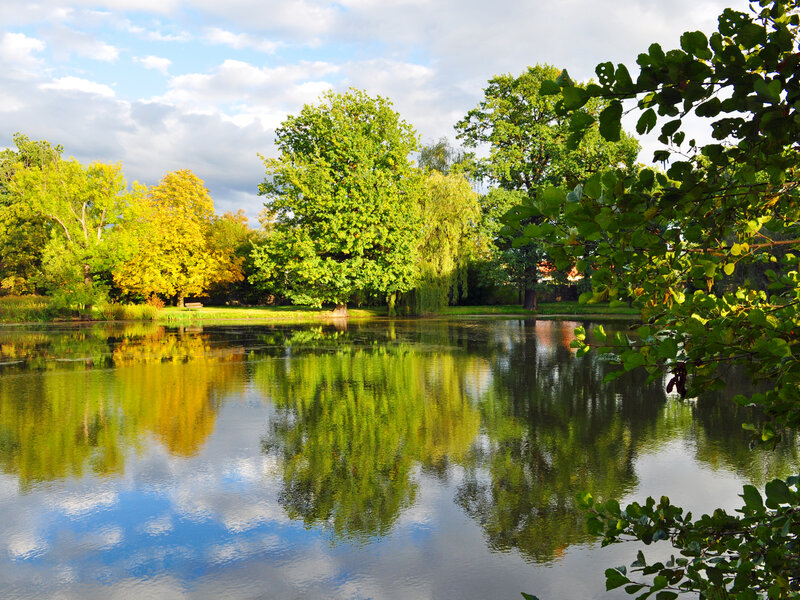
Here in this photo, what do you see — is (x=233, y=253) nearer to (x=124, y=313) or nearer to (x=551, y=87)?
(x=124, y=313)

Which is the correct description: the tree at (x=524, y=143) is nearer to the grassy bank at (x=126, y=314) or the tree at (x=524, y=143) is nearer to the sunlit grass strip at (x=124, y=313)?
the grassy bank at (x=126, y=314)

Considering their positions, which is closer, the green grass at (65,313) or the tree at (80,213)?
the green grass at (65,313)

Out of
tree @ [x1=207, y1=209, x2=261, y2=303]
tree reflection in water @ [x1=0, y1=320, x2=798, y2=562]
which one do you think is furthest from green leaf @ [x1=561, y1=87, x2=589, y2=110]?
tree @ [x1=207, y1=209, x2=261, y2=303]

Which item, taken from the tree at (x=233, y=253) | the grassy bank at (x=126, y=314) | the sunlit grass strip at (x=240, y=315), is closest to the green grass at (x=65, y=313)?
the grassy bank at (x=126, y=314)

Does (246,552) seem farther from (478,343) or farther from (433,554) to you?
(478,343)

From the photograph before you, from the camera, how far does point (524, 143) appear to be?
1757 inches

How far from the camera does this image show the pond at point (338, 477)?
451 centimetres

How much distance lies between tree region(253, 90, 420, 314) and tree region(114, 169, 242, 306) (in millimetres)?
8923

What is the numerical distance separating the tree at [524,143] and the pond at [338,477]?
3028 centimetres

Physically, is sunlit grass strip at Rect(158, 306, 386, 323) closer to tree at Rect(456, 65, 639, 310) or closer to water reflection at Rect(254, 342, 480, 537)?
tree at Rect(456, 65, 639, 310)

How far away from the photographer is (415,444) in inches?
321

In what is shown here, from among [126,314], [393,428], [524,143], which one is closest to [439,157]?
[524,143]

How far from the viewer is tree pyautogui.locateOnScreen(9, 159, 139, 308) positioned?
43.6m

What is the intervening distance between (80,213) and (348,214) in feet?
74.9
